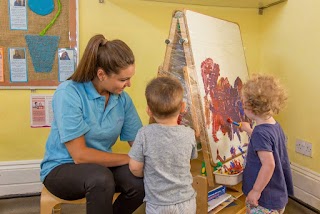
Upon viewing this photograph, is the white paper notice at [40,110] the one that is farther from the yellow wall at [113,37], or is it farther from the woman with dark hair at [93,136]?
the woman with dark hair at [93,136]

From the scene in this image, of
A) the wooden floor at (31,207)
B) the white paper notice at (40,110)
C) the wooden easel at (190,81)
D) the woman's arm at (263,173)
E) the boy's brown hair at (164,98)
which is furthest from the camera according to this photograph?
the white paper notice at (40,110)

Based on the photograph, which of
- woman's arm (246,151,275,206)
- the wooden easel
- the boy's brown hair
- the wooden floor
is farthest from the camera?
the wooden floor

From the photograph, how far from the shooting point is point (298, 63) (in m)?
1.87

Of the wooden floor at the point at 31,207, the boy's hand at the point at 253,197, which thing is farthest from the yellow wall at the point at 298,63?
the boy's hand at the point at 253,197

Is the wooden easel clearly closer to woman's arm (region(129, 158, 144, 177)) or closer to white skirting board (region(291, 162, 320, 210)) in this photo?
woman's arm (region(129, 158, 144, 177))

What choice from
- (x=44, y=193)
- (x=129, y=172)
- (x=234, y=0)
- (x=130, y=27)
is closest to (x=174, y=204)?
(x=129, y=172)

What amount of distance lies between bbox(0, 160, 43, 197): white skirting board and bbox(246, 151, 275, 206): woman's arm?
4.24 ft

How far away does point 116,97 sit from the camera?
4.45 ft

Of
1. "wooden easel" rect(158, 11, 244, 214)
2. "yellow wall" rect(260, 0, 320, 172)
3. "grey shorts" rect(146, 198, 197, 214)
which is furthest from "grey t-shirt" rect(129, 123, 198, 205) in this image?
"yellow wall" rect(260, 0, 320, 172)

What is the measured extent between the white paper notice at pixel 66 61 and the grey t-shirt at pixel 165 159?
0.95m

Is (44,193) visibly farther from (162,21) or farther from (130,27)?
(162,21)

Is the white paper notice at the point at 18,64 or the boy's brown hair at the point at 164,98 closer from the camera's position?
the boy's brown hair at the point at 164,98

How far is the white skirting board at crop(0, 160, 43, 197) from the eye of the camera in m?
1.83

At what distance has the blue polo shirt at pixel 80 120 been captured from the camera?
3.86ft
